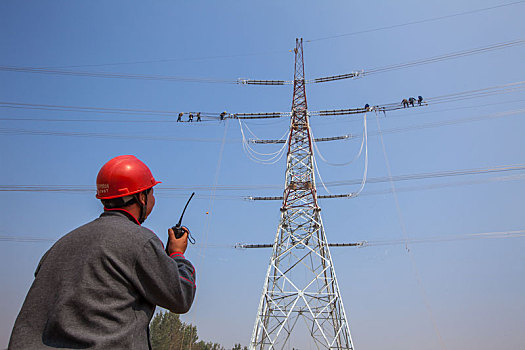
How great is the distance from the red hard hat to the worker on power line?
0.13m

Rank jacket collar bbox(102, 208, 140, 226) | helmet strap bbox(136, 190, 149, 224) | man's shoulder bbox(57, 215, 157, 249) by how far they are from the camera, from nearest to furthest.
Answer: man's shoulder bbox(57, 215, 157, 249) < jacket collar bbox(102, 208, 140, 226) < helmet strap bbox(136, 190, 149, 224)

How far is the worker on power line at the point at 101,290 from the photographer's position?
117 centimetres

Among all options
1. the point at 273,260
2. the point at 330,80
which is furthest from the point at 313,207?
the point at 330,80

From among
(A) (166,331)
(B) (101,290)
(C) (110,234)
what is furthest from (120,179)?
(A) (166,331)

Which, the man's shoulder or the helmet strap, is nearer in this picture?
the man's shoulder

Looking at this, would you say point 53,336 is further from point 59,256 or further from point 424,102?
point 424,102

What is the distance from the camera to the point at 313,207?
13.4m

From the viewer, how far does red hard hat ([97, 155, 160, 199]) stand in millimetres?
1567

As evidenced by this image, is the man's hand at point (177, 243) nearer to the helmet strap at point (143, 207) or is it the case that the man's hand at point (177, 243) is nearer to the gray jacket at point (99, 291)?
the helmet strap at point (143, 207)

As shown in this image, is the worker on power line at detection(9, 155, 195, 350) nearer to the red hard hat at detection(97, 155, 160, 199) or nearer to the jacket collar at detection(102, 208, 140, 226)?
the jacket collar at detection(102, 208, 140, 226)

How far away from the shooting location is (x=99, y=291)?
1.23 m

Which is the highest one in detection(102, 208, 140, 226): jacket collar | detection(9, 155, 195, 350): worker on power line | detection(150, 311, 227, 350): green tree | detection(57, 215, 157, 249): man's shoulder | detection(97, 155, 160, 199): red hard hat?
detection(97, 155, 160, 199): red hard hat

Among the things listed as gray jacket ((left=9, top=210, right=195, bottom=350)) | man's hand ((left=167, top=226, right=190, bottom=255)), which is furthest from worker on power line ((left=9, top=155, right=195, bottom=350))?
man's hand ((left=167, top=226, right=190, bottom=255))

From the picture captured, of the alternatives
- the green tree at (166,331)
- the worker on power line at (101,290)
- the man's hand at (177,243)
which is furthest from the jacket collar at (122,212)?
the green tree at (166,331)
